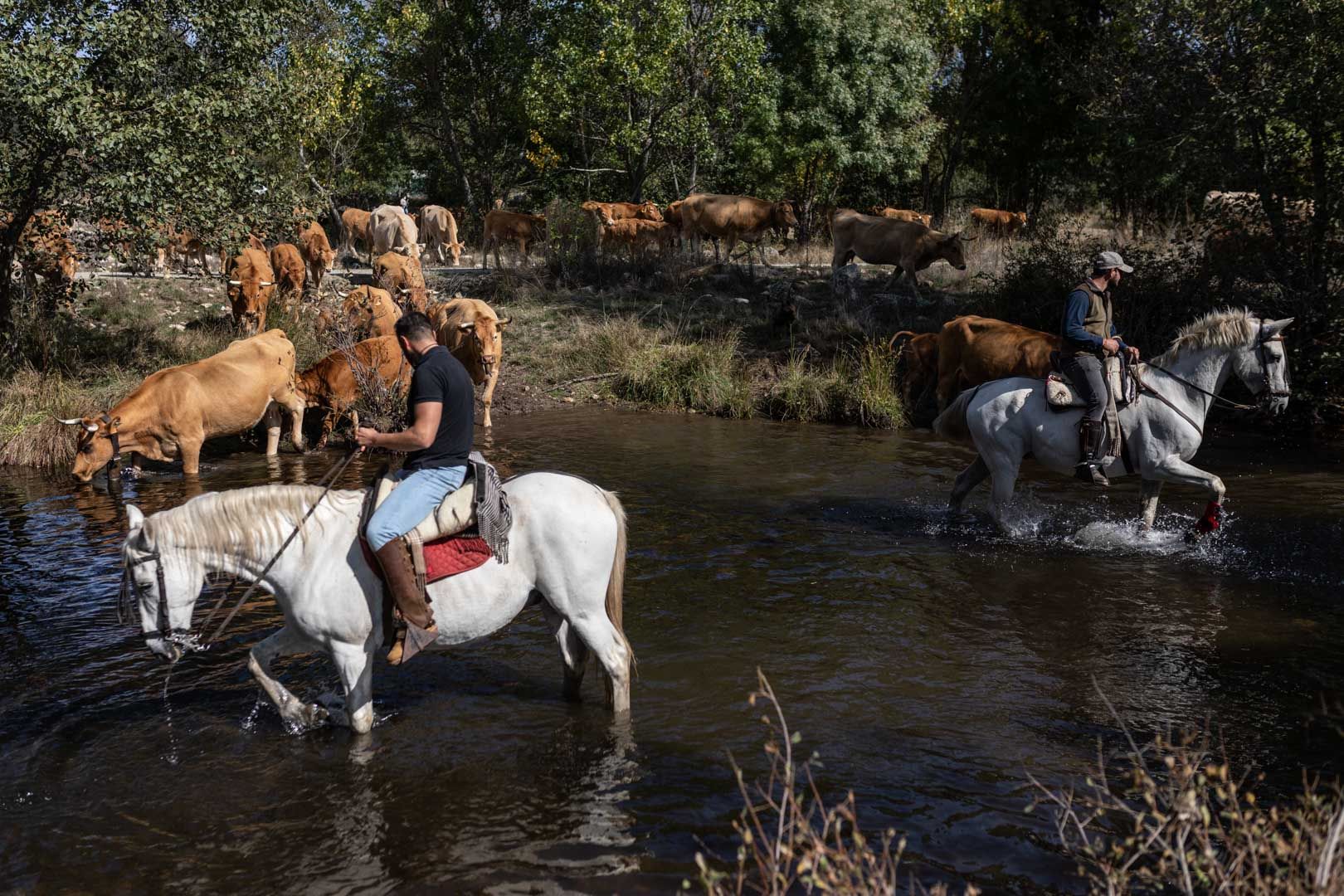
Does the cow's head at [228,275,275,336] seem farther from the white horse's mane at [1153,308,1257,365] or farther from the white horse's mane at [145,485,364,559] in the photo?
the white horse's mane at [1153,308,1257,365]

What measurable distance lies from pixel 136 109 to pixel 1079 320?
1254 centimetres

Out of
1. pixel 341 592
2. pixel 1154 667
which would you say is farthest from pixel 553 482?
pixel 1154 667

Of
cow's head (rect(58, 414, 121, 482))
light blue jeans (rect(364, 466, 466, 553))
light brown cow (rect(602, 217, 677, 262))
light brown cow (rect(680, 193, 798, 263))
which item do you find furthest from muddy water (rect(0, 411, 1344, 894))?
light brown cow (rect(602, 217, 677, 262))

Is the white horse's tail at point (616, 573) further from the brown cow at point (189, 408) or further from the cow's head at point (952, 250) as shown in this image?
the cow's head at point (952, 250)

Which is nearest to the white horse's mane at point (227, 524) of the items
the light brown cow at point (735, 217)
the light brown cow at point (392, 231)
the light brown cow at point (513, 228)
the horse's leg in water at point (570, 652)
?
the horse's leg in water at point (570, 652)

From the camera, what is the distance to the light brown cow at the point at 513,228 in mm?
28406

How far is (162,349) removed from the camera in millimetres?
18188

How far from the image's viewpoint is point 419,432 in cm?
600

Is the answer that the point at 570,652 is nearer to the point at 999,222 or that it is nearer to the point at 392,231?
the point at 392,231

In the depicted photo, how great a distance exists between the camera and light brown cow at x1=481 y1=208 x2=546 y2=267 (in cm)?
2841

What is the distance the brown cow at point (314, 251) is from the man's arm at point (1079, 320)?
16.6 m

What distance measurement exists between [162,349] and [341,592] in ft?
45.9

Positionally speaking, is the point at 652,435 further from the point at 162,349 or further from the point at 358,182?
the point at 358,182

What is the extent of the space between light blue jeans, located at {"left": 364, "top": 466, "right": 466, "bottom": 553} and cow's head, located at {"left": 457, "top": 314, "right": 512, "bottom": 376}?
10.8m
